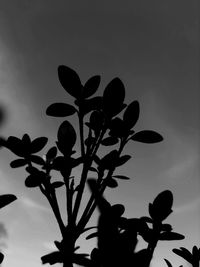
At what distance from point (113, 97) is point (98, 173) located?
528 millimetres

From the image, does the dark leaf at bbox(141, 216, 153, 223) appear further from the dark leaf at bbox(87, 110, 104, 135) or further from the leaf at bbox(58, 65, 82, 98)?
the leaf at bbox(58, 65, 82, 98)

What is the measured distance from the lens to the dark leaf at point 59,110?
2053mm

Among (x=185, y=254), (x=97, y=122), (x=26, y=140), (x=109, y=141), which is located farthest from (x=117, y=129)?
(x=185, y=254)

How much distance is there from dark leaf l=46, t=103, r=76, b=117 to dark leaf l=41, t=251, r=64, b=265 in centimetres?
92

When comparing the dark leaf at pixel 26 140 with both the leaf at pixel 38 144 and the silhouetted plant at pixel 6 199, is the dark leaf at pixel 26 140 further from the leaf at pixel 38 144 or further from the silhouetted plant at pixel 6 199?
the silhouetted plant at pixel 6 199

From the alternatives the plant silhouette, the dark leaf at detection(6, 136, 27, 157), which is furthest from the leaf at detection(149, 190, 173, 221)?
the dark leaf at detection(6, 136, 27, 157)

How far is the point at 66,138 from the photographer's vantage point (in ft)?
6.96

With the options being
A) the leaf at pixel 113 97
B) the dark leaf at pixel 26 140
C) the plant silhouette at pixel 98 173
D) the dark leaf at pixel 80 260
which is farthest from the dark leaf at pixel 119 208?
the dark leaf at pixel 26 140

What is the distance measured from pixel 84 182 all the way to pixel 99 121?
51 cm

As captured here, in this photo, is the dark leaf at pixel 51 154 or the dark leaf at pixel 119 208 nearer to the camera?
the dark leaf at pixel 119 208

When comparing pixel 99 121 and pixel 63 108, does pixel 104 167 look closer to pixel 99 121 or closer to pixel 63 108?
pixel 99 121

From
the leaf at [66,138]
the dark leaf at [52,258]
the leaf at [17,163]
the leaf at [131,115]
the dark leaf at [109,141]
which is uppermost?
the leaf at [131,115]

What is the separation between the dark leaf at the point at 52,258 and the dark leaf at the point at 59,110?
92cm

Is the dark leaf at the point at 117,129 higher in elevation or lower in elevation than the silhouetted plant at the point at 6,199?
higher
